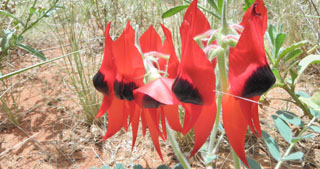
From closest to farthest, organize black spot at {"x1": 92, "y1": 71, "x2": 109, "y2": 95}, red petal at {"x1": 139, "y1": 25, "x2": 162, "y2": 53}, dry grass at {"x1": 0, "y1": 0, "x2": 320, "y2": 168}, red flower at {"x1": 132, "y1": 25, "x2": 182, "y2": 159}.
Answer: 1. red flower at {"x1": 132, "y1": 25, "x2": 182, "y2": 159}
2. black spot at {"x1": 92, "y1": 71, "x2": 109, "y2": 95}
3. red petal at {"x1": 139, "y1": 25, "x2": 162, "y2": 53}
4. dry grass at {"x1": 0, "y1": 0, "x2": 320, "y2": 168}

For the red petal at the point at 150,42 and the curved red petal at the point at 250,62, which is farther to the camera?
the red petal at the point at 150,42

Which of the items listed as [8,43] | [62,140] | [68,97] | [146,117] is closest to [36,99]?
[68,97]

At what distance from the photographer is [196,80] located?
646 millimetres

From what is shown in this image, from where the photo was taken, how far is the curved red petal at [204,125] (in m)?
0.66

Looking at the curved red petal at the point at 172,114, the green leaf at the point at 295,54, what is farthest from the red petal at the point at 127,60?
the green leaf at the point at 295,54

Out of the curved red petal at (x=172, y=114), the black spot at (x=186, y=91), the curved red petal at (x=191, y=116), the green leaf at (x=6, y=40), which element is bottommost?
the curved red petal at (x=172, y=114)

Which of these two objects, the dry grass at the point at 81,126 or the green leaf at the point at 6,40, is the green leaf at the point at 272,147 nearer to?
the dry grass at the point at 81,126

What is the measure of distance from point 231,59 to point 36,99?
205 centimetres

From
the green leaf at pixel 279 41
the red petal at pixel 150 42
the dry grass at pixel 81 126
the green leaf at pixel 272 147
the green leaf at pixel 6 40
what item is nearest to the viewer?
the red petal at pixel 150 42

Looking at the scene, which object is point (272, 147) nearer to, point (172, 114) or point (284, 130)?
point (284, 130)

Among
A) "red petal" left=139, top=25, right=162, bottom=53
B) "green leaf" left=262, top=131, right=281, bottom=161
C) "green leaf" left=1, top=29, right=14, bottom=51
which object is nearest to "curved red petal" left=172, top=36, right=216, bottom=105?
"red petal" left=139, top=25, right=162, bottom=53

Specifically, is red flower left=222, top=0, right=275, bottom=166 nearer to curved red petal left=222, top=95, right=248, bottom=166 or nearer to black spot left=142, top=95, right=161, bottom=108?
curved red petal left=222, top=95, right=248, bottom=166

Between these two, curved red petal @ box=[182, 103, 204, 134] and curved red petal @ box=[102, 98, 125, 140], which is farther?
curved red petal @ box=[102, 98, 125, 140]

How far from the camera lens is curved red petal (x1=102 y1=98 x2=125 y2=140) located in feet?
2.62
